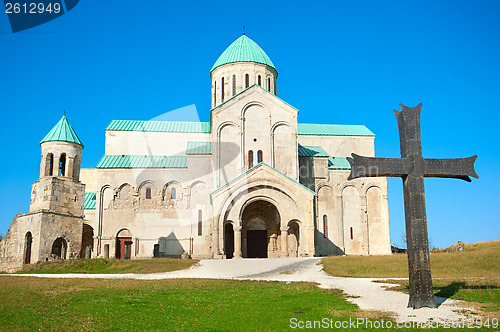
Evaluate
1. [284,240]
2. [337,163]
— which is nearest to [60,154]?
[284,240]

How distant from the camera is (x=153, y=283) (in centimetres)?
1798

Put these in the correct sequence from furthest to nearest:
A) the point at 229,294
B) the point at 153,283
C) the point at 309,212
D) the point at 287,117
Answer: the point at 287,117 < the point at 309,212 < the point at 153,283 < the point at 229,294

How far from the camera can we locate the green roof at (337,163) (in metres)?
37.6

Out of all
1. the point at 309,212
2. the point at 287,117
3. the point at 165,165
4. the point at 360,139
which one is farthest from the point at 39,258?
the point at 360,139

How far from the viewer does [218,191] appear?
29531 millimetres

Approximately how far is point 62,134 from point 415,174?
82.4 feet

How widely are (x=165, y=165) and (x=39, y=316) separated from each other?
25.4 metres

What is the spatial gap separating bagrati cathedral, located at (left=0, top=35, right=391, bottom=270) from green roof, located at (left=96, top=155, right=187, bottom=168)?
0.27ft

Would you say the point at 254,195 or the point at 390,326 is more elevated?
the point at 254,195

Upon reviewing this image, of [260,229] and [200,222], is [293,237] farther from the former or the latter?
[200,222]

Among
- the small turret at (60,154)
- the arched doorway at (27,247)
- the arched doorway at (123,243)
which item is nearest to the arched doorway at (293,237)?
the arched doorway at (123,243)

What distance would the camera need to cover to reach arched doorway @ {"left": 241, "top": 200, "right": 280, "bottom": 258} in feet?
107

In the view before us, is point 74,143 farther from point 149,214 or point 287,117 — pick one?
point 287,117

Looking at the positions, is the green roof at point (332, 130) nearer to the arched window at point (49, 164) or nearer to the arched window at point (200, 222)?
the arched window at point (200, 222)
